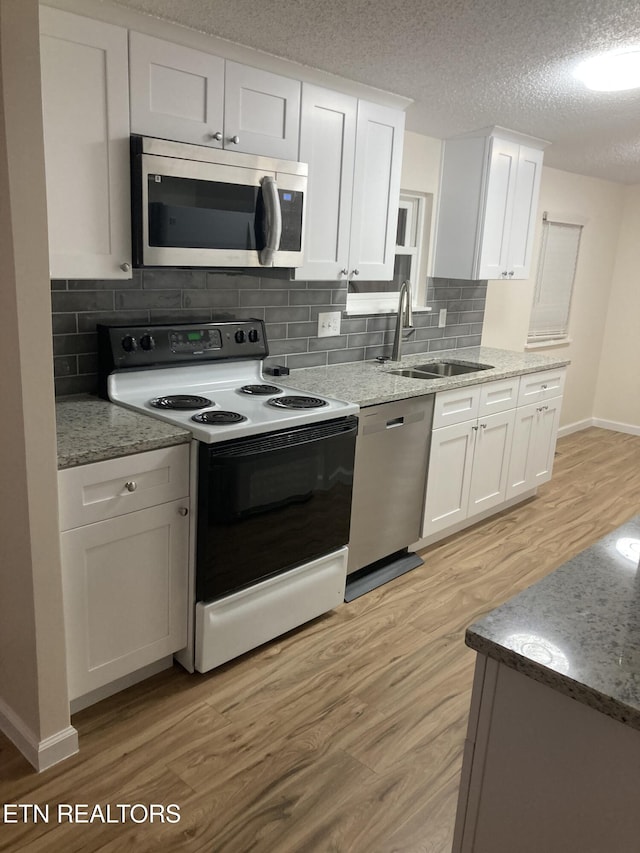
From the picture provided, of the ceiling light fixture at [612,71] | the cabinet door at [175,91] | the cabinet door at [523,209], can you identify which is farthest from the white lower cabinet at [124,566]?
the cabinet door at [523,209]

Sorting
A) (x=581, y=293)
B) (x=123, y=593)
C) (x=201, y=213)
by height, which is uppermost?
(x=201, y=213)

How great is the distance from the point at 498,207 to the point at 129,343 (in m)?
2.47

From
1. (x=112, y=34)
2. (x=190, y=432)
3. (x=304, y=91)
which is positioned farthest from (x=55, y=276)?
(x=304, y=91)

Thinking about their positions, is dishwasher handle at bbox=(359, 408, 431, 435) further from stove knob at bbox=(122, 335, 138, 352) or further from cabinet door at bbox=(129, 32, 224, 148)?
cabinet door at bbox=(129, 32, 224, 148)

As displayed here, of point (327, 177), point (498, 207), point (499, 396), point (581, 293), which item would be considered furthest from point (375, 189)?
point (581, 293)

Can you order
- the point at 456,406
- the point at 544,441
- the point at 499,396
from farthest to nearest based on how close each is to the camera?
the point at 544,441 < the point at 499,396 < the point at 456,406

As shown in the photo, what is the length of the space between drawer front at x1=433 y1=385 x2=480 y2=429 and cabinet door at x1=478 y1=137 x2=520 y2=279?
0.87m

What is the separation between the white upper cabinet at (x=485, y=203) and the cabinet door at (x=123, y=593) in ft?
8.42

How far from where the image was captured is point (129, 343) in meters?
2.52

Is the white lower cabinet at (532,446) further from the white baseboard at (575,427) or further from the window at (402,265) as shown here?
the white baseboard at (575,427)

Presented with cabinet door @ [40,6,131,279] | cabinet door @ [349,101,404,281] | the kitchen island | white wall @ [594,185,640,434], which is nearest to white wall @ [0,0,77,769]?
cabinet door @ [40,6,131,279]

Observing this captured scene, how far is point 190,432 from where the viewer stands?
2172 mm

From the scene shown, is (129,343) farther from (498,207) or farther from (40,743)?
(498,207)

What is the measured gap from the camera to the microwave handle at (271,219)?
2.57 m
